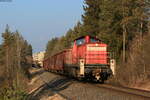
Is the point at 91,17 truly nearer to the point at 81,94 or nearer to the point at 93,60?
the point at 93,60

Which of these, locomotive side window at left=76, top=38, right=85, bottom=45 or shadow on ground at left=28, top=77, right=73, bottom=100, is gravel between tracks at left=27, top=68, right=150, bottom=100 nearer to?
shadow on ground at left=28, top=77, right=73, bottom=100

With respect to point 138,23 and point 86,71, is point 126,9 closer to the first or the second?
point 138,23

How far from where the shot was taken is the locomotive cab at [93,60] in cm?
2798

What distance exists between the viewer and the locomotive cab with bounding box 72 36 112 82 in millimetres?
27984

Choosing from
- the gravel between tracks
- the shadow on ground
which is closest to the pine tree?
the shadow on ground

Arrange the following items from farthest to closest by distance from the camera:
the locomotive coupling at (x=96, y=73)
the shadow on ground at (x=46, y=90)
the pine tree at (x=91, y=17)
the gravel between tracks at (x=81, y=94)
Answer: the pine tree at (x=91, y=17) → the locomotive coupling at (x=96, y=73) → the shadow on ground at (x=46, y=90) → the gravel between tracks at (x=81, y=94)

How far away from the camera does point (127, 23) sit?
42.6m

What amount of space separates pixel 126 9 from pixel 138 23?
344cm

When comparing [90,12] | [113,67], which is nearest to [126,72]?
[113,67]

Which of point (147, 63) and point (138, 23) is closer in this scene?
point (147, 63)

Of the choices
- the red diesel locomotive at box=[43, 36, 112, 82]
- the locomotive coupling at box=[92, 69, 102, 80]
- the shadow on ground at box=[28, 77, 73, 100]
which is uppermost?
the red diesel locomotive at box=[43, 36, 112, 82]

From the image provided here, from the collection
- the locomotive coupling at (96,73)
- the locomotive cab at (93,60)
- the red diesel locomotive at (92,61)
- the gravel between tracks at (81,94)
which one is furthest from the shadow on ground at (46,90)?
the locomotive coupling at (96,73)

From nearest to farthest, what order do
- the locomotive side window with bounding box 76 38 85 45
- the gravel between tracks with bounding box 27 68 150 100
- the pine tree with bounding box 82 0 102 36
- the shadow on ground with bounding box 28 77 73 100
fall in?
the gravel between tracks with bounding box 27 68 150 100 < the shadow on ground with bounding box 28 77 73 100 < the locomotive side window with bounding box 76 38 85 45 < the pine tree with bounding box 82 0 102 36

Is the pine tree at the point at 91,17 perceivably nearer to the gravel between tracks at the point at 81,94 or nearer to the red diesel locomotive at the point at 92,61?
the red diesel locomotive at the point at 92,61
